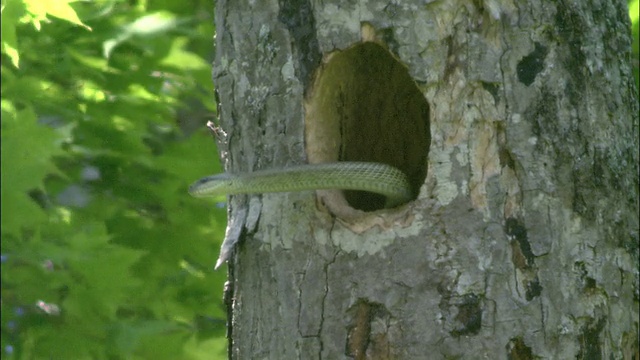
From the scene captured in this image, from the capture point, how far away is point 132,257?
13.9ft

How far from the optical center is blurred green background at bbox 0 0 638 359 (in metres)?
4.21

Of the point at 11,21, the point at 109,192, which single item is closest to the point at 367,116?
the point at 11,21

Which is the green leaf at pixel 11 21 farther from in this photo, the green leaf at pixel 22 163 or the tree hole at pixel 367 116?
the tree hole at pixel 367 116

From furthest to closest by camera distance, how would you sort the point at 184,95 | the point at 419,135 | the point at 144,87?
the point at 184,95, the point at 144,87, the point at 419,135

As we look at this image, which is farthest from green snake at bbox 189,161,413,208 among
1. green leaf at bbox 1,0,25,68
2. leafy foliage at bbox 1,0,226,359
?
leafy foliage at bbox 1,0,226,359

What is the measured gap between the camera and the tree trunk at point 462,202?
8.46 ft

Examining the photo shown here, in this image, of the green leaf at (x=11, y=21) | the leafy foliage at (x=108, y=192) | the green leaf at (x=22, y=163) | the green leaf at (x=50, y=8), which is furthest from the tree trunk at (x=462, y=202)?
the green leaf at (x=22, y=163)

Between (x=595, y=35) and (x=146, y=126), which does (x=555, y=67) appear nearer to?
(x=595, y=35)

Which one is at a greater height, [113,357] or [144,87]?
[144,87]

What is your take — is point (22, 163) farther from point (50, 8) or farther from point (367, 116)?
point (367, 116)

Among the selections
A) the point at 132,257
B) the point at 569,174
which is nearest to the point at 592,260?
the point at 569,174

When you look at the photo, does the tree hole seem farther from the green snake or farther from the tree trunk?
the green snake

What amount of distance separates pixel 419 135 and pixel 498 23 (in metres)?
1.11

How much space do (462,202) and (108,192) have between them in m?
2.93
